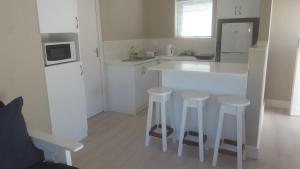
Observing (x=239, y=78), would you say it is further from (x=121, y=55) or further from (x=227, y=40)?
(x=121, y=55)

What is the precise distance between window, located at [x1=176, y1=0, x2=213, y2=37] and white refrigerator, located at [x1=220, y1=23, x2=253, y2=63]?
19.4 inches

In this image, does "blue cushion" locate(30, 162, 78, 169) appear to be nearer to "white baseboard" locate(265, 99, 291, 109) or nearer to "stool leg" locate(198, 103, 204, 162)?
"stool leg" locate(198, 103, 204, 162)

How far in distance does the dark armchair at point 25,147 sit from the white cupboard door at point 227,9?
3855 millimetres

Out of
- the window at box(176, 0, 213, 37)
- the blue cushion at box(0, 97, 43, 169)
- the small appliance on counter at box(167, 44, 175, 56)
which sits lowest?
the blue cushion at box(0, 97, 43, 169)

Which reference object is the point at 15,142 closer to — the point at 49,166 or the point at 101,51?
the point at 49,166

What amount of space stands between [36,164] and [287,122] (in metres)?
3.59

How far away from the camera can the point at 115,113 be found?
415 cm

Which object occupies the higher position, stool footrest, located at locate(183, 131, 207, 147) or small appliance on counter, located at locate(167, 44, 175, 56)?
small appliance on counter, located at locate(167, 44, 175, 56)

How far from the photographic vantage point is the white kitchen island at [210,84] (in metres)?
2.53

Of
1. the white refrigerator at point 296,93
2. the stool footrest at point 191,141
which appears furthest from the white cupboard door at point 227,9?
the stool footrest at point 191,141

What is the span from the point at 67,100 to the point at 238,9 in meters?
3.46

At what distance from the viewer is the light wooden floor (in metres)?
2.51

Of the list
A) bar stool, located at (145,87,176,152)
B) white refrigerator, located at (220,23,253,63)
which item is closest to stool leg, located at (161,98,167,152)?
bar stool, located at (145,87,176,152)

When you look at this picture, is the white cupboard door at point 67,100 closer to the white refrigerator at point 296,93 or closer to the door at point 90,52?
the door at point 90,52
